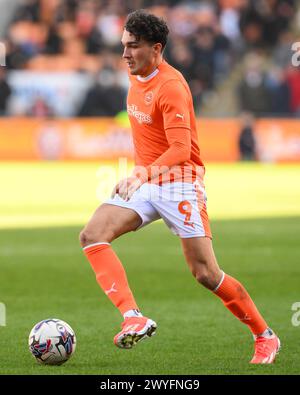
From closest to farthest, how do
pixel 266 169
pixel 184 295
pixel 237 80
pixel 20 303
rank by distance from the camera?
pixel 20 303
pixel 184 295
pixel 266 169
pixel 237 80

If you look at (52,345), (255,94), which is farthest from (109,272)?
(255,94)

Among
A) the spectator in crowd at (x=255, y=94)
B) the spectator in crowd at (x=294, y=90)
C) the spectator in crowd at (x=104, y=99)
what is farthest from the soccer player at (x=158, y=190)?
the spectator in crowd at (x=294, y=90)

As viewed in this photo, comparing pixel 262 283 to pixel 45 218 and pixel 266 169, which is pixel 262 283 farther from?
pixel 266 169

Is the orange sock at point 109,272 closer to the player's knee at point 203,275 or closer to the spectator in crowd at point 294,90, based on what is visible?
the player's knee at point 203,275

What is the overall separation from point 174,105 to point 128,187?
0.62 metres

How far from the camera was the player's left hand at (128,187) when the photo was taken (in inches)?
268

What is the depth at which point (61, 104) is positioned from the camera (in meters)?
29.2

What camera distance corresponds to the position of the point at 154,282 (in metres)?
11.0

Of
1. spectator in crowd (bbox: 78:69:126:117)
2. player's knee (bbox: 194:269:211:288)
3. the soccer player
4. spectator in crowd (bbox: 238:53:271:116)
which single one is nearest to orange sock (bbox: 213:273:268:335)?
the soccer player

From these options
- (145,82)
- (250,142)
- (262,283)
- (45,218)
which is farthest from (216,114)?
(145,82)

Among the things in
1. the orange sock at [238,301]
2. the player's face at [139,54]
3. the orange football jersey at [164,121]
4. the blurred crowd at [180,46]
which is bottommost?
the orange sock at [238,301]

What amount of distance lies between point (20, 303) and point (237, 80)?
75.1 feet

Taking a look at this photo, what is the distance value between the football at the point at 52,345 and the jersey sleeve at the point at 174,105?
4.88 ft

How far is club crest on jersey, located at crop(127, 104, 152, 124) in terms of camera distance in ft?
23.5
